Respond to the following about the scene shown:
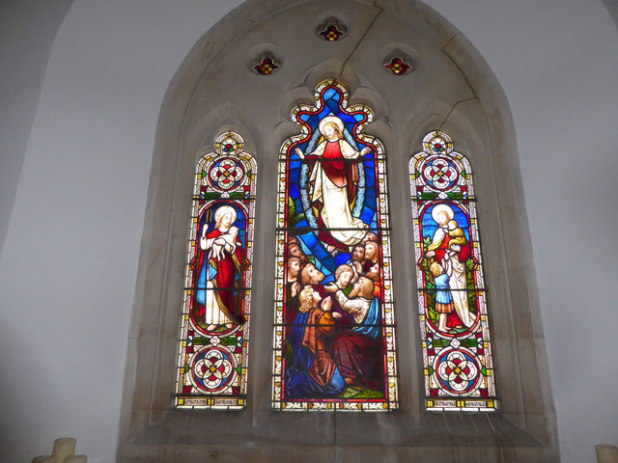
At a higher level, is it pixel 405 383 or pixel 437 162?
pixel 437 162

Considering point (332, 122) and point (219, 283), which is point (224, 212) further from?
point (332, 122)

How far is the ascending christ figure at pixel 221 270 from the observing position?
3732 millimetres

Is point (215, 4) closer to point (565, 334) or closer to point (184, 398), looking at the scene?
point (184, 398)

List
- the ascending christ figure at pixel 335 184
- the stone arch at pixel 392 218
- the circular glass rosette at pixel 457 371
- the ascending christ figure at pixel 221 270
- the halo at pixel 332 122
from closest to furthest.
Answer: the stone arch at pixel 392 218 → the circular glass rosette at pixel 457 371 → the ascending christ figure at pixel 221 270 → the ascending christ figure at pixel 335 184 → the halo at pixel 332 122

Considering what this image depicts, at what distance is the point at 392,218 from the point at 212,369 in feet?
5.49

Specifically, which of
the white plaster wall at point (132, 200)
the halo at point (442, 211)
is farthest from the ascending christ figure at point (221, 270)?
the halo at point (442, 211)

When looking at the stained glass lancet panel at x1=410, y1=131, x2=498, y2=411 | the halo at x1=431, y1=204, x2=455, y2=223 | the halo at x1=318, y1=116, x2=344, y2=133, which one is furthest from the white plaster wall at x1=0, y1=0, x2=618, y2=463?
the halo at x1=318, y1=116, x2=344, y2=133

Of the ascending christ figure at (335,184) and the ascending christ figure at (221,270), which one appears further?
the ascending christ figure at (335,184)

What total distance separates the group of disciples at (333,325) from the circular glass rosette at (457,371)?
0.40m

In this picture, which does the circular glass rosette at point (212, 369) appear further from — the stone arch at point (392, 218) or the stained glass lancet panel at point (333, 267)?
the stained glass lancet panel at point (333, 267)

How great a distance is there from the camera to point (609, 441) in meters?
2.91

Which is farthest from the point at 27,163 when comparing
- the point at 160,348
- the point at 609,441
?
the point at 609,441

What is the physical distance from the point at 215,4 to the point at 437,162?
2127 millimetres

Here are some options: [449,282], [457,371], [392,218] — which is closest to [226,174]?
[392,218]
